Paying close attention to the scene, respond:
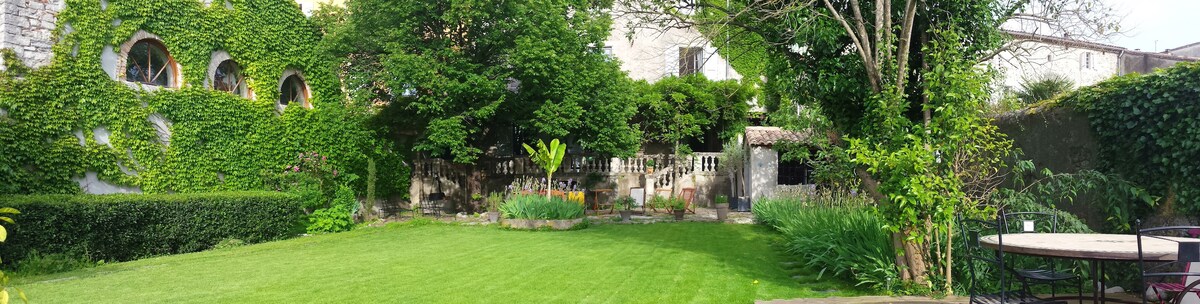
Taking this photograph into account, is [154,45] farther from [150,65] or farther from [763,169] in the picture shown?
[763,169]

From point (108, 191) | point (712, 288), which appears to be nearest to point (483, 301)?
point (712, 288)

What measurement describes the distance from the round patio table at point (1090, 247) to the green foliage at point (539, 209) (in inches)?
423

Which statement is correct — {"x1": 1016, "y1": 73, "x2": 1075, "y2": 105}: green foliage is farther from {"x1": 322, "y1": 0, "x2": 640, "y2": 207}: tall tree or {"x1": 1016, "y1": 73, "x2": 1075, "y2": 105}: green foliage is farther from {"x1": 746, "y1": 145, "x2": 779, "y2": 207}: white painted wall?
{"x1": 322, "y1": 0, "x2": 640, "y2": 207}: tall tree

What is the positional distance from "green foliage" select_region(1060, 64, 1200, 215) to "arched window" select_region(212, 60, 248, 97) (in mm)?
16426

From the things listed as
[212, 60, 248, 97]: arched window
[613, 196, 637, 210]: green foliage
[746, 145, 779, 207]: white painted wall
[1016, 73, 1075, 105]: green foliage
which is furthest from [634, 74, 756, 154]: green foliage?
[212, 60, 248, 97]: arched window

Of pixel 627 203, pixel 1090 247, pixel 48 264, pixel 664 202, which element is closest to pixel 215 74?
pixel 48 264

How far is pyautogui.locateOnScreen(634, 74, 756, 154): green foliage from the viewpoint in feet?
74.3

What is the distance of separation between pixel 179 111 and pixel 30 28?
2.93 meters

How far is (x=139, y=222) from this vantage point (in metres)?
11.4

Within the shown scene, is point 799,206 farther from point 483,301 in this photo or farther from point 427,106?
point 427,106

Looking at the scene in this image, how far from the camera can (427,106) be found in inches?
662

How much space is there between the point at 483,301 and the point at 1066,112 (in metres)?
7.08

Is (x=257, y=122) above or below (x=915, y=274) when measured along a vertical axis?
above

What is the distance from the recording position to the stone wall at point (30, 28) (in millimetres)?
11344
